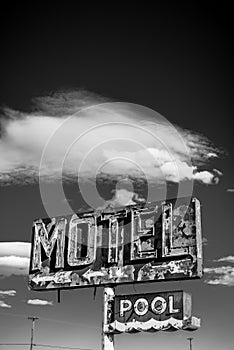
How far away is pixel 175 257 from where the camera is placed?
16.3 metres

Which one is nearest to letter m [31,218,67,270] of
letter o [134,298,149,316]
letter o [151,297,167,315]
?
letter o [134,298,149,316]

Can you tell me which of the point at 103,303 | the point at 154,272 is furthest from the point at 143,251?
the point at 103,303

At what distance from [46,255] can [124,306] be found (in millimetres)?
3246

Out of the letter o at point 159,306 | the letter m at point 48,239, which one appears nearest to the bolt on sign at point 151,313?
the letter o at point 159,306

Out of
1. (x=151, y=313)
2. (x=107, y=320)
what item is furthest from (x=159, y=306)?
(x=107, y=320)

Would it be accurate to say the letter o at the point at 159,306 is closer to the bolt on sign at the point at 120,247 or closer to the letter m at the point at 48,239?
the bolt on sign at the point at 120,247

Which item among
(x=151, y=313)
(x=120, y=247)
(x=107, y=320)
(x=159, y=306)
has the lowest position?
(x=107, y=320)

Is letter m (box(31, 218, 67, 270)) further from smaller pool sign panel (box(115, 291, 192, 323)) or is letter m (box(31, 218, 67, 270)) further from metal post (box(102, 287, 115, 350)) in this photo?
smaller pool sign panel (box(115, 291, 192, 323))

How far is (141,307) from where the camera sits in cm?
1642

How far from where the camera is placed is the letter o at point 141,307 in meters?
16.3

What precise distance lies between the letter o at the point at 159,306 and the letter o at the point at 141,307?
0.67 feet

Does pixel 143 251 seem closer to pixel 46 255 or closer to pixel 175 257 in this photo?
pixel 175 257

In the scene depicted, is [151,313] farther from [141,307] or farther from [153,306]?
[141,307]

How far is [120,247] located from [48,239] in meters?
2.62
